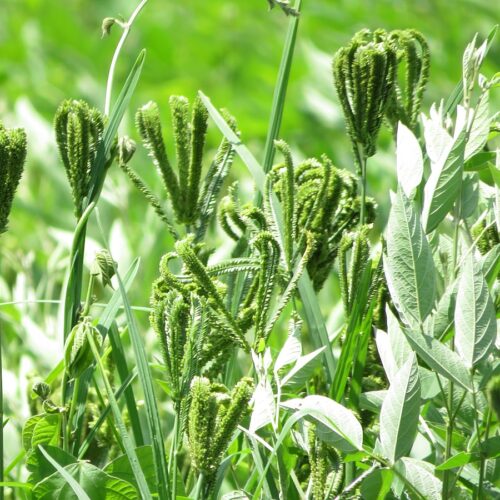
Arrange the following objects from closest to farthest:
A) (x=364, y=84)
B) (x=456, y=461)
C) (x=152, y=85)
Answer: (x=456, y=461) < (x=364, y=84) < (x=152, y=85)

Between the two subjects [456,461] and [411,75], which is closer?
[456,461]

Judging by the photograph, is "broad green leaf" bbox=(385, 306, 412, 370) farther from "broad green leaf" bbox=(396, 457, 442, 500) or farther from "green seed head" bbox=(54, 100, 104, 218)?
"green seed head" bbox=(54, 100, 104, 218)

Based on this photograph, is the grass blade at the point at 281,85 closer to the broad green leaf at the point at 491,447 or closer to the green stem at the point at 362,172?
the green stem at the point at 362,172

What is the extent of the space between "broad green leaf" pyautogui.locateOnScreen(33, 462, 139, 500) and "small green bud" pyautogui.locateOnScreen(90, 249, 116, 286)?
0.11 m

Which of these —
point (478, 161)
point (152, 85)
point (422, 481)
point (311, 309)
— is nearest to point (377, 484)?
point (422, 481)

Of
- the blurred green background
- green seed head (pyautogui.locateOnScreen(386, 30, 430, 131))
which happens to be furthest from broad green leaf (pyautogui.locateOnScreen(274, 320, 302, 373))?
the blurred green background

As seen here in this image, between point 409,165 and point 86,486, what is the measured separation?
264 mm

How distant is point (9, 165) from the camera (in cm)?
58

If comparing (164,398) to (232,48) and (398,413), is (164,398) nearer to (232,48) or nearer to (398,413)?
(398,413)

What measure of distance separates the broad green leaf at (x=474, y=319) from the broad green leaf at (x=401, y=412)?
30 millimetres

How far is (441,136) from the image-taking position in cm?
61

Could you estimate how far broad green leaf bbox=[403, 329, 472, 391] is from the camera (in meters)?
0.51

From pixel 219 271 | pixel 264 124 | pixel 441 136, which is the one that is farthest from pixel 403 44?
pixel 264 124

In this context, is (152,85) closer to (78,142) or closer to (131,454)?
(78,142)
